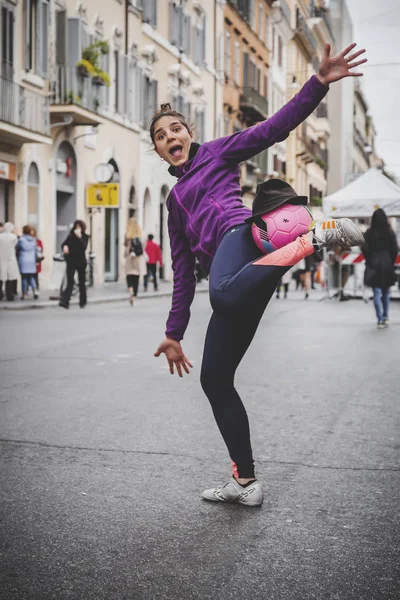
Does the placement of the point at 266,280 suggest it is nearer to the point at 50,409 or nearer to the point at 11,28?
the point at 50,409

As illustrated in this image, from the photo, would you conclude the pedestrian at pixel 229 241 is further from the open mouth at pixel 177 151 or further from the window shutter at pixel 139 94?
the window shutter at pixel 139 94

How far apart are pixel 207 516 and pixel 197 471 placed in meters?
0.84

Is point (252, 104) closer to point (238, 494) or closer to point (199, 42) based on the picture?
point (199, 42)

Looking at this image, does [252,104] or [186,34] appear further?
[252,104]

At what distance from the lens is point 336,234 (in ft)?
12.4

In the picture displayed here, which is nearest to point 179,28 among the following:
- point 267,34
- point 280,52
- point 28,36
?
point 28,36

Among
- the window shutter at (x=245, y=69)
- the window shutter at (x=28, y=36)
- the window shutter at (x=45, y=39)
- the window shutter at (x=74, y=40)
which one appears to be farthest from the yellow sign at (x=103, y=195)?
the window shutter at (x=245, y=69)

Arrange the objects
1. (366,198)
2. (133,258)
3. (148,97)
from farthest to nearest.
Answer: (148,97) < (366,198) < (133,258)

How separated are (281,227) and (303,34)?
66.2 meters

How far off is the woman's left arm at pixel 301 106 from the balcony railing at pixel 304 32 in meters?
65.2

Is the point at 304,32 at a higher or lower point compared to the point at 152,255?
higher

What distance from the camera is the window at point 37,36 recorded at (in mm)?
26984

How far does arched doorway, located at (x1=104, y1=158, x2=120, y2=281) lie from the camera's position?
112 ft

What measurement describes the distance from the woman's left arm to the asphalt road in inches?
57.4
